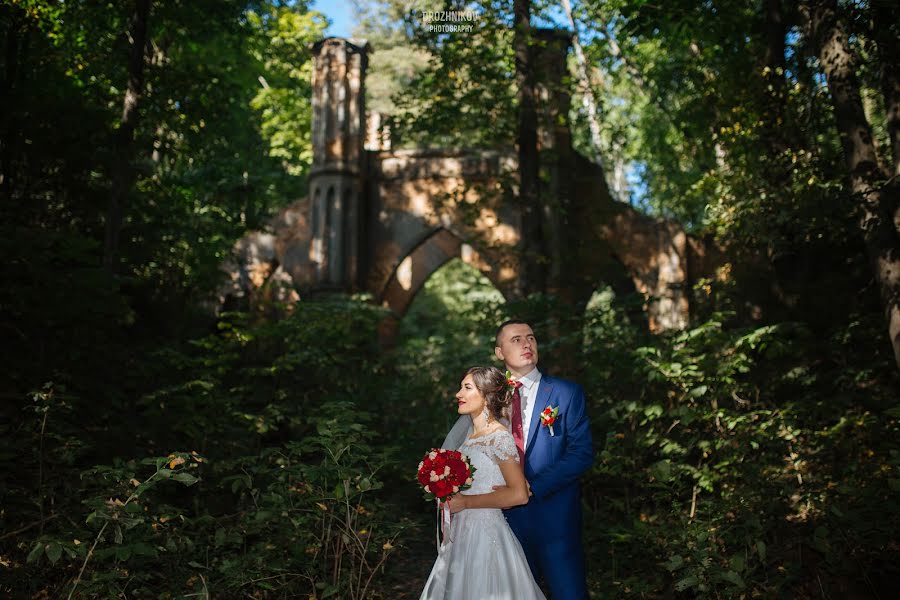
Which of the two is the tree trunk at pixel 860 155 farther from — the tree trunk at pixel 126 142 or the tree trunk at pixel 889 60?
the tree trunk at pixel 126 142

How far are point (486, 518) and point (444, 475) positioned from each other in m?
0.39

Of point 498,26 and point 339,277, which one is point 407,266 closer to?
point 339,277

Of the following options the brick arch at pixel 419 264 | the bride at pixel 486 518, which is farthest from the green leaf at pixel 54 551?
the brick arch at pixel 419 264

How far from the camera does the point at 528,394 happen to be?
154 inches

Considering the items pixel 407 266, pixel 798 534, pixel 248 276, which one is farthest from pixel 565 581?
pixel 248 276

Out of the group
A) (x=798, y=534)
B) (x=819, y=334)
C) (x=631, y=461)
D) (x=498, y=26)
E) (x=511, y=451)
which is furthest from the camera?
(x=498, y=26)

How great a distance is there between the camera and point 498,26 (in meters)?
11.5

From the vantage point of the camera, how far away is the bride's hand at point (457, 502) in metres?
3.58

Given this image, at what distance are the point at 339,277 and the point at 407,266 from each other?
183 centimetres

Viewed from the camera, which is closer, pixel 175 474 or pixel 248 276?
pixel 175 474

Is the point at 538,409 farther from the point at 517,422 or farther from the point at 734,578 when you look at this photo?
the point at 734,578

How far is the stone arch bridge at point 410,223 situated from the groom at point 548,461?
1148cm

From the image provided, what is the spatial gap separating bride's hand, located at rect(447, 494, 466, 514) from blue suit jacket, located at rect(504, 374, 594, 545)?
330 millimetres

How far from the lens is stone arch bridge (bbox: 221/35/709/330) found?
1595 centimetres
